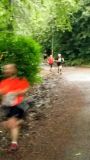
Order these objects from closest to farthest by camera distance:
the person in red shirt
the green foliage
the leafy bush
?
the person in red shirt < the leafy bush < the green foliage

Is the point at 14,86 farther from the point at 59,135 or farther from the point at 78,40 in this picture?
the point at 78,40

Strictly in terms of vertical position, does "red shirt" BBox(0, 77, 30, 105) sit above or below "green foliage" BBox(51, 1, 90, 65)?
above

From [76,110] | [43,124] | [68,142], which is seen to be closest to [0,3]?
[76,110]

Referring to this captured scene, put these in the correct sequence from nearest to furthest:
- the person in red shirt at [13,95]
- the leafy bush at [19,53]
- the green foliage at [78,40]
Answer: the person in red shirt at [13,95] → the leafy bush at [19,53] → the green foliage at [78,40]

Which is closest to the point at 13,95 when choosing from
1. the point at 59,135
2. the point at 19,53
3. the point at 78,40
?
the point at 59,135

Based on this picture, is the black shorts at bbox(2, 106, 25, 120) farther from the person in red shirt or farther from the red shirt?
the red shirt

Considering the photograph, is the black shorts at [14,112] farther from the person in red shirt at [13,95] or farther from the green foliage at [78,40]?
the green foliage at [78,40]

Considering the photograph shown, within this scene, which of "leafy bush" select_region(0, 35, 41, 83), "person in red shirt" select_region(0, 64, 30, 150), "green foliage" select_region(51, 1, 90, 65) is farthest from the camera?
"green foliage" select_region(51, 1, 90, 65)

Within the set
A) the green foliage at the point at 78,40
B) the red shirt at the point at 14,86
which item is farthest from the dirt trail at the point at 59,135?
the green foliage at the point at 78,40

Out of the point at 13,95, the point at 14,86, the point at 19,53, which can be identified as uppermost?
the point at 14,86

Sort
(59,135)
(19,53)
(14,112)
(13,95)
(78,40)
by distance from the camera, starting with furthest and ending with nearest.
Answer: (78,40)
(19,53)
(59,135)
(14,112)
(13,95)

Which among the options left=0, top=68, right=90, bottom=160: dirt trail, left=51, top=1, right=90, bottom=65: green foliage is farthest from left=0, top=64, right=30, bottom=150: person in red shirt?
left=51, top=1, right=90, bottom=65: green foliage

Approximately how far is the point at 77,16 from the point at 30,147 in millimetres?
46909

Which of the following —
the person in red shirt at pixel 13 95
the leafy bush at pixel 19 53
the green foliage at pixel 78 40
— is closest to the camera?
the person in red shirt at pixel 13 95
